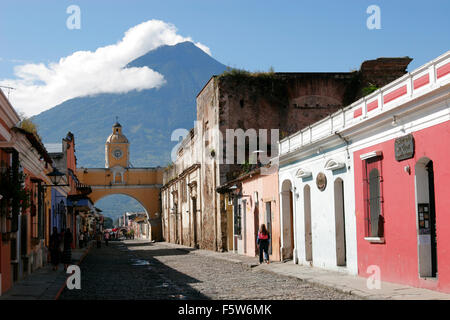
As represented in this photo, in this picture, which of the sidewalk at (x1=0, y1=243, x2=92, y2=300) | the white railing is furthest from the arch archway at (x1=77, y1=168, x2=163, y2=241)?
the white railing

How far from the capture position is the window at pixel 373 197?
13.5m

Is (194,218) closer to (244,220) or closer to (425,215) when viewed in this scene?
(244,220)

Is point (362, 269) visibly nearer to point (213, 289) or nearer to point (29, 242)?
point (213, 289)

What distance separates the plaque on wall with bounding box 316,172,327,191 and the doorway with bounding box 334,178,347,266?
0.60m

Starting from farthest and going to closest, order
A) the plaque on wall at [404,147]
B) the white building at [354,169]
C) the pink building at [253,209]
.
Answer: the pink building at [253,209] < the plaque on wall at [404,147] < the white building at [354,169]

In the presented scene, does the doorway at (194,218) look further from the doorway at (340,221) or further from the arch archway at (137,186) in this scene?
the arch archway at (137,186)

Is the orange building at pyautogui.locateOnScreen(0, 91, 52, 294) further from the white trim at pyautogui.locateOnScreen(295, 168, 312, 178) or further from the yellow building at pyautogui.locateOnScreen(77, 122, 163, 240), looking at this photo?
the yellow building at pyautogui.locateOnScreen(77, 122, 163, 240)

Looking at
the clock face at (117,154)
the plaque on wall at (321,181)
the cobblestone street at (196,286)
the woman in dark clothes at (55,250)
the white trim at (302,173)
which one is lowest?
the cobblestone street at (196,286)

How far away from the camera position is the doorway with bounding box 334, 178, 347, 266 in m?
16.1

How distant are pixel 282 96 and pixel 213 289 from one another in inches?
691

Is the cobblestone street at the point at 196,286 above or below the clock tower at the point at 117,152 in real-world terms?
below

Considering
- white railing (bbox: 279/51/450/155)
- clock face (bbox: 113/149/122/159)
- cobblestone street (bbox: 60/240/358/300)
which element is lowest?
cobblestone street (bbox: 60/240/358/300)

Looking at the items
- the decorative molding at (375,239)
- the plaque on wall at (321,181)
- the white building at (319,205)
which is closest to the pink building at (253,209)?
the white building at (319,205)

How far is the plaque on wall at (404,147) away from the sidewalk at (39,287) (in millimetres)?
6892
